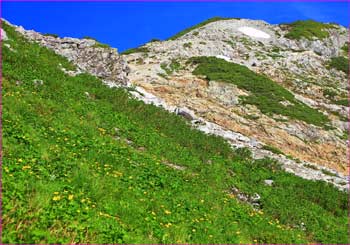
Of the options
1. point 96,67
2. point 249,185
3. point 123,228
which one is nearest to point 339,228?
point 249,185

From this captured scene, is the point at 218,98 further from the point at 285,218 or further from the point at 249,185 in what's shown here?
the point at 285,218

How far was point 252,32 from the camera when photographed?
252ft

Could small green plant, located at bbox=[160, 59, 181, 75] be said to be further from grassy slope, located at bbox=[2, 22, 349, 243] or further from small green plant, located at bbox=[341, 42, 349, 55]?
small green plant, located at bbox=[341, 42, 349, 55]

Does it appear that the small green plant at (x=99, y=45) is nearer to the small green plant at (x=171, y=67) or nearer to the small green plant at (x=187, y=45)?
the small green plant at (x=171, y=67)

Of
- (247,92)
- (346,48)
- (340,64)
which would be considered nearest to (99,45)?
(247,92)

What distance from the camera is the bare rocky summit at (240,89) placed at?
99.5 feet

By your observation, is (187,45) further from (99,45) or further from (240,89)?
(99,45)

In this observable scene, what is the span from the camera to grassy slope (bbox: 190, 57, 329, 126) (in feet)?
131

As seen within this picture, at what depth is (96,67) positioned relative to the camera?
33625 millimetres

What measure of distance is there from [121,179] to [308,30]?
75501 millimetres

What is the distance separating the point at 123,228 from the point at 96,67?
25106 millimetres

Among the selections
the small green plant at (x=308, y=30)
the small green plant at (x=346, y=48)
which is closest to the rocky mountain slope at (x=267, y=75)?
the small green plant at (x=346, y=48)

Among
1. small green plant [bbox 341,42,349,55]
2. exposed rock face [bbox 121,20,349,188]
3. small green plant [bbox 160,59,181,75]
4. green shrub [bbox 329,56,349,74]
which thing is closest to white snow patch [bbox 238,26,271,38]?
exposed rock face [bbox 121,20,349,188]

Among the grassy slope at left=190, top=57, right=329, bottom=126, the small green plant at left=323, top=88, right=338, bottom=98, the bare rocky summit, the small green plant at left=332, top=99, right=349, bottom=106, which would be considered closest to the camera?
the bare rocky summit
